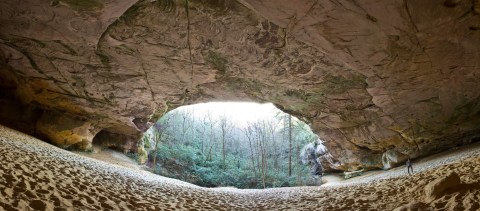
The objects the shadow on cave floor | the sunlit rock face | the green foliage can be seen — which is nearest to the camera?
the sunlit rock face

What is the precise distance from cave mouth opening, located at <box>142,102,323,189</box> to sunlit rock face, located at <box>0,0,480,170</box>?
6.60 metres

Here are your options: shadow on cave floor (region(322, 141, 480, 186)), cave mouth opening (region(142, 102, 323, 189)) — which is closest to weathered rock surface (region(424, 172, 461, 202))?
shadow on cave floor (region(322, 141, 480, 186))

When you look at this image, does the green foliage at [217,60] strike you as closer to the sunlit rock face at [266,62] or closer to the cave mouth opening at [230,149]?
the sunlit rock face at [266,62]

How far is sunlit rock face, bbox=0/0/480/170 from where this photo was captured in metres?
5.68

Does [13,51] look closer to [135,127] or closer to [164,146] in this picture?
[135,127]

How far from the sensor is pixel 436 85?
748cm

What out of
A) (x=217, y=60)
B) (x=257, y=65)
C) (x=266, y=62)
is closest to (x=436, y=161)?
(x=266, y=62)

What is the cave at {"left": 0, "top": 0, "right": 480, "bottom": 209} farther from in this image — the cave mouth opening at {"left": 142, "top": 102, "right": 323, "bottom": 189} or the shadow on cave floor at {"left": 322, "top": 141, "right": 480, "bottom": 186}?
the cave mouth opening at {"left": 142, "top": 102, "right": 323, "bottom": 189}

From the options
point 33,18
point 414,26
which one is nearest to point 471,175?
point 414,26

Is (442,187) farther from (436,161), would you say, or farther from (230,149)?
(230,149)

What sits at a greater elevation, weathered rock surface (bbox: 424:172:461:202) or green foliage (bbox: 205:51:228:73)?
green foliage (bbox: 205:51:228:73)

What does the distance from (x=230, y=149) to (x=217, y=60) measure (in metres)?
16.0

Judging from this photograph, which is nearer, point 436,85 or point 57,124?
point 436,85

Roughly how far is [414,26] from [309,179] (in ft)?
43.0
